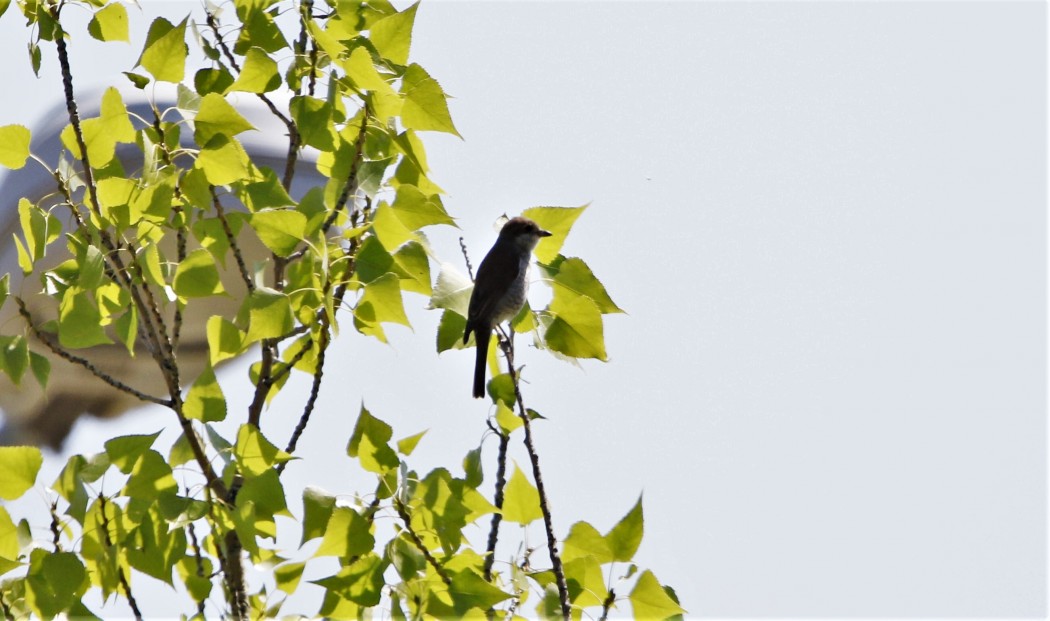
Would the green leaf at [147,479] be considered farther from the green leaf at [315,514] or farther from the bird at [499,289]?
the bird at [499,289]

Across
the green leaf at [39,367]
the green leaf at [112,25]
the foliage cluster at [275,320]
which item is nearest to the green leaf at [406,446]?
the foliage cluster at [275,320]

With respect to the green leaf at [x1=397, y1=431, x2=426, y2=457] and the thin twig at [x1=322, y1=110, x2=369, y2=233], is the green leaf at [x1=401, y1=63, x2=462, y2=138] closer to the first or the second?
the thin twig at [x1=322, y1=110, x2=369, y2=233]

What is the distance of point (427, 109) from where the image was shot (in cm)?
252

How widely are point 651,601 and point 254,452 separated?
94 cm

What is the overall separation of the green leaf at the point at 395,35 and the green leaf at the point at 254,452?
0.96 m

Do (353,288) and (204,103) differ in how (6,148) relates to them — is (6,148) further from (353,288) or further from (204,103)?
(353,288)

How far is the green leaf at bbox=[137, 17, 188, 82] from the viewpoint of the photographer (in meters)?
2.55

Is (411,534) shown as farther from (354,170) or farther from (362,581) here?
(354,170)

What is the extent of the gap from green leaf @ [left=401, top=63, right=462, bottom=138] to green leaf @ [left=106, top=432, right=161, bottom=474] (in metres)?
0.92

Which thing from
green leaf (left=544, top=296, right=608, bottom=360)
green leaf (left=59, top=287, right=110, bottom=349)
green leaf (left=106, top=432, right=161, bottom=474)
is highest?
green leaf (left=544, top=296, right=608, bottom=360)

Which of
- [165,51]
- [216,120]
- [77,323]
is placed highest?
[165,51]

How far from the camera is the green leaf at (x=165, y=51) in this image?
8.36 ft

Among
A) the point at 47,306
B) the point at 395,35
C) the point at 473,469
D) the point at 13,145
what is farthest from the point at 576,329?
the point at 47,306

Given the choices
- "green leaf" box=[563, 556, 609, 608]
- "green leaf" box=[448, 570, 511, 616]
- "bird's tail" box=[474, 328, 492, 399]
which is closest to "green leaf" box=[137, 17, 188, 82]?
"bird's tail" box=[474, 328, 492, 399]
